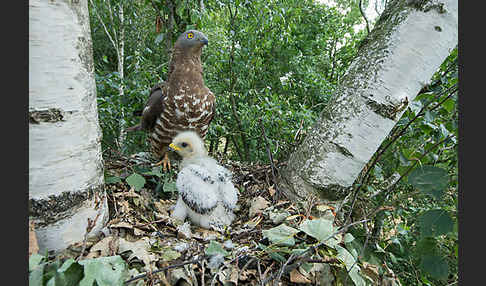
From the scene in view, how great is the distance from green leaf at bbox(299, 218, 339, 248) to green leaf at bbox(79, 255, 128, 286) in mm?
747

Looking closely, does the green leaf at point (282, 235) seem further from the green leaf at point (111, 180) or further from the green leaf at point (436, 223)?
the green leaf at point (111, 180)

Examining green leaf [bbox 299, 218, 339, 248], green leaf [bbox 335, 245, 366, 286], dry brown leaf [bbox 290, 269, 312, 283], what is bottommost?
dry brown leaf [bbox 290, 269, 312, 283]

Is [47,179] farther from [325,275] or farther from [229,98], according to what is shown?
[229,98]

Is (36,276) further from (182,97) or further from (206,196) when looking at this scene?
(182,97)

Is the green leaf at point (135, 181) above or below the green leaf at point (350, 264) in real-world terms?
below

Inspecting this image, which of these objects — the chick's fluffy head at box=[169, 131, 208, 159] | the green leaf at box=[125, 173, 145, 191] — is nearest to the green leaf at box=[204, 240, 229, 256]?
the green leaf at box=[125, 173, 145, 191]

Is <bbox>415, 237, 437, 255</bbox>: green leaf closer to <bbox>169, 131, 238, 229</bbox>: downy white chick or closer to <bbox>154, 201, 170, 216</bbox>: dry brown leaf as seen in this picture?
<bbox>169, 131, 238, 229</bbox>: downy white chick

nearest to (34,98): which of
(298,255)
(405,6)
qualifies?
(298,255)

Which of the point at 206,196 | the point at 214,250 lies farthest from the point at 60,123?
the point at 206,196

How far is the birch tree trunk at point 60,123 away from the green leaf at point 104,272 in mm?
181

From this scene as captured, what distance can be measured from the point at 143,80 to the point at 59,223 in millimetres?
2310

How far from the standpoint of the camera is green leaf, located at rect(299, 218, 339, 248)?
3.66 ft

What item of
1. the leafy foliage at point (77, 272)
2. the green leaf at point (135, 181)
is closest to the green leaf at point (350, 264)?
the leafy foliage at point (77, 272)

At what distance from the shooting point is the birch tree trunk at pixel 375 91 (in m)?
1.23
